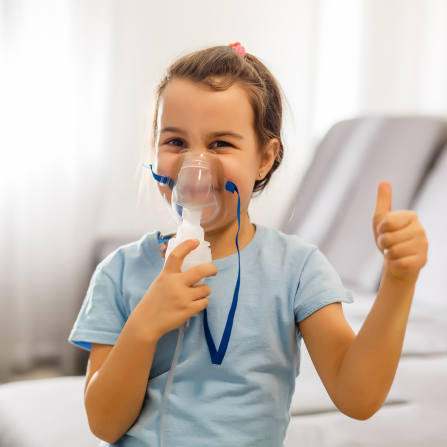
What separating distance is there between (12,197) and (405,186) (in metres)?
1.42

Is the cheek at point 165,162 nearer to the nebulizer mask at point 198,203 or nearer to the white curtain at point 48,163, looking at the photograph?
the nebulizer mask at point 198,203

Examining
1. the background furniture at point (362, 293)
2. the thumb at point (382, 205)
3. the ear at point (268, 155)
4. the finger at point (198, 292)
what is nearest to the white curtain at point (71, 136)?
the background furniture at point (362, 293)

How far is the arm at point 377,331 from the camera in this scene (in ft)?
1.71

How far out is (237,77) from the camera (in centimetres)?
78

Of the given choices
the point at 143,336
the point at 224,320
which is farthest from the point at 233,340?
the point at 143,336

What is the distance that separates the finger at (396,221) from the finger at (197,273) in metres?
0.23

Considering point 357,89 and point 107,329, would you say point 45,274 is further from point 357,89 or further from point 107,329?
point 357,89

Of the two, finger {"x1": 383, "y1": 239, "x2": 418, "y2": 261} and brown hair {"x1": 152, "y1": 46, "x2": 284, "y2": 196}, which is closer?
finger {"x1": 383, "y1": 239, "x2": 418, "y2": 261}

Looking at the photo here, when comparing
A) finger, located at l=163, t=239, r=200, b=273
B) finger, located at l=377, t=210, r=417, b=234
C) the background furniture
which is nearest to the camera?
finger, located at l=377, t=210, r=417, b=234

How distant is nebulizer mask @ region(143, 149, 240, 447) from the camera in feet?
2.21

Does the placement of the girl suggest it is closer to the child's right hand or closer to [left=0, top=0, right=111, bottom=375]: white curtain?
the child's right hand

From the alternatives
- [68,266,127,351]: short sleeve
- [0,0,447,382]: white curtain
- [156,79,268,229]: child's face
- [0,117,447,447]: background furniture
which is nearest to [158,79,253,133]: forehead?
[156,79,268,229]: child's face

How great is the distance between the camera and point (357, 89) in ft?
8.46

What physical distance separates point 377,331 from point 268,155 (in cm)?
37
